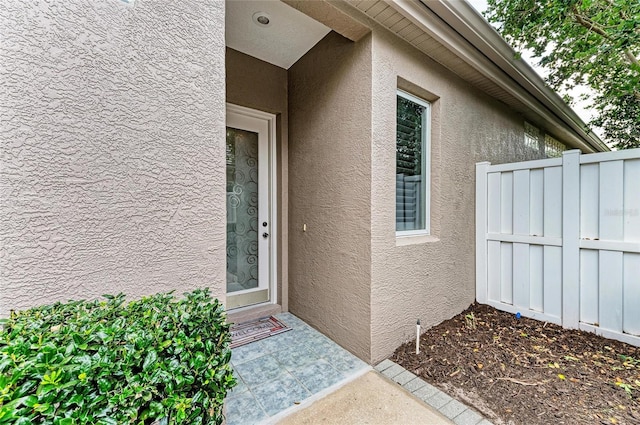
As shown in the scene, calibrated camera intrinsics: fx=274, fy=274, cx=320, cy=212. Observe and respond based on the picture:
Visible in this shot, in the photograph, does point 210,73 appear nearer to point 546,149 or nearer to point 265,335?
point 265,335

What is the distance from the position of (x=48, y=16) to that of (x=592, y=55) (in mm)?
6036

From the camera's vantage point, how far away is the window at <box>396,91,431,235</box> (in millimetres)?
3461

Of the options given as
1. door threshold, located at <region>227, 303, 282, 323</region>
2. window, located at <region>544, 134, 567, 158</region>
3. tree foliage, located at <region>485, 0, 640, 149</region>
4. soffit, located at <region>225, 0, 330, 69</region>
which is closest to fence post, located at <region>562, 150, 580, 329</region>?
tree foliage, located at <region>485, 0, 640, 149</region>

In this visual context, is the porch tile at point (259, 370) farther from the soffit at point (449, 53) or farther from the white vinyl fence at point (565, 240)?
the soffit at point (449, 53)

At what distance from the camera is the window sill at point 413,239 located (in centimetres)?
331

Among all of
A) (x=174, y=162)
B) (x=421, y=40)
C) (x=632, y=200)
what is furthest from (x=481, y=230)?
(x=174, y=162)

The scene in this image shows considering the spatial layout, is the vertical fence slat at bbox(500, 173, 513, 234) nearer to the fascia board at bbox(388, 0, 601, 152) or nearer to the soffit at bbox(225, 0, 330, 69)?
the fascia board at bbox(388, 0, 601, 152)

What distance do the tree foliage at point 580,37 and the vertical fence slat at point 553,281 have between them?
254 cm

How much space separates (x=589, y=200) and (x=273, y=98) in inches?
170

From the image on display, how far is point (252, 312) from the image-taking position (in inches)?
157

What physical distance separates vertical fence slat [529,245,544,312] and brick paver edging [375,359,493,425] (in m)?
2.23

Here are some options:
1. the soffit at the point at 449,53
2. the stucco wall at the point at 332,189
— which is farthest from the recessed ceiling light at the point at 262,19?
the soffit at the point at 449,53

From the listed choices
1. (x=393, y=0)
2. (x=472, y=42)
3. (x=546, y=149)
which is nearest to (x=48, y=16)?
(x=393, y=0)

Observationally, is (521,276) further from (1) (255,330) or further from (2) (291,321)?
(1) (255,330)
